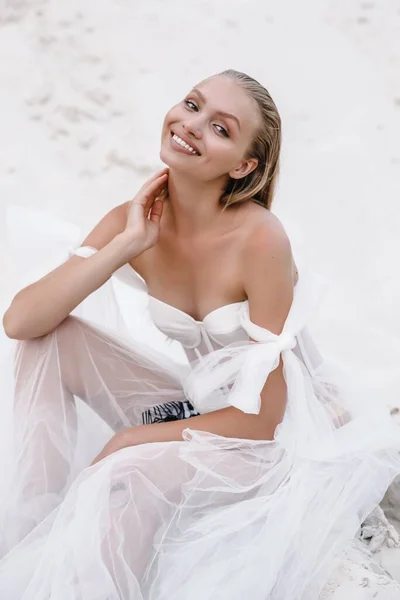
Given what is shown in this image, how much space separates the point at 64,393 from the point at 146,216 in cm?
42

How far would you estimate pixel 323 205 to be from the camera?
3916 millimetres

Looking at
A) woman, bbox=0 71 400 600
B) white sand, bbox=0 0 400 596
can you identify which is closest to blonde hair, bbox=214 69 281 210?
woman, bbox=0 71 400 600

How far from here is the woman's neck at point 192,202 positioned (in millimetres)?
1981

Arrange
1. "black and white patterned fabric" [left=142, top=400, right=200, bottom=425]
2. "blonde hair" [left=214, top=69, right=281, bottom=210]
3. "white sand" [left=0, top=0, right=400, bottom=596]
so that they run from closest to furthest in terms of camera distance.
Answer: "blonde hair" [left=214, top=69, right=281, bottom=210] → "black and white patterned fabric" [left=142, top=400, right=200, bottom=425] → "white sand" [left=0, top=0, right=400, bottom=596]

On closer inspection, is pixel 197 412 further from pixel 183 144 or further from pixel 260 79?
pixel 260 79

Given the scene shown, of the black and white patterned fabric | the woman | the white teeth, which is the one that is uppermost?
the white teeth

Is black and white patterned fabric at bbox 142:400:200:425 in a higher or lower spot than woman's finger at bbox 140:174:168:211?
lower

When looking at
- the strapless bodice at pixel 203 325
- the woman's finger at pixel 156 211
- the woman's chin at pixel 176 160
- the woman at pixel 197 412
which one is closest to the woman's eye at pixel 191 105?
the woman at pixel 197 412

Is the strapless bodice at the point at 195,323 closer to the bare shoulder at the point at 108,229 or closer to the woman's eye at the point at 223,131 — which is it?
the bare shoulder at the point at 108,229

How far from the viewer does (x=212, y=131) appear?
6.31 ft

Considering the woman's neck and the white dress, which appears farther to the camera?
the woman's neck

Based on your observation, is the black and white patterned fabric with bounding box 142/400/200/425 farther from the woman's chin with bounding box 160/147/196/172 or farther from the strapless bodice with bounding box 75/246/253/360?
the woman's chin with bounding box 160/147/196/172

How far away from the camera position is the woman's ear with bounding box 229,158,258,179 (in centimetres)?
196

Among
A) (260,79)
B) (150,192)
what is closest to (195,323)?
(150,192)
